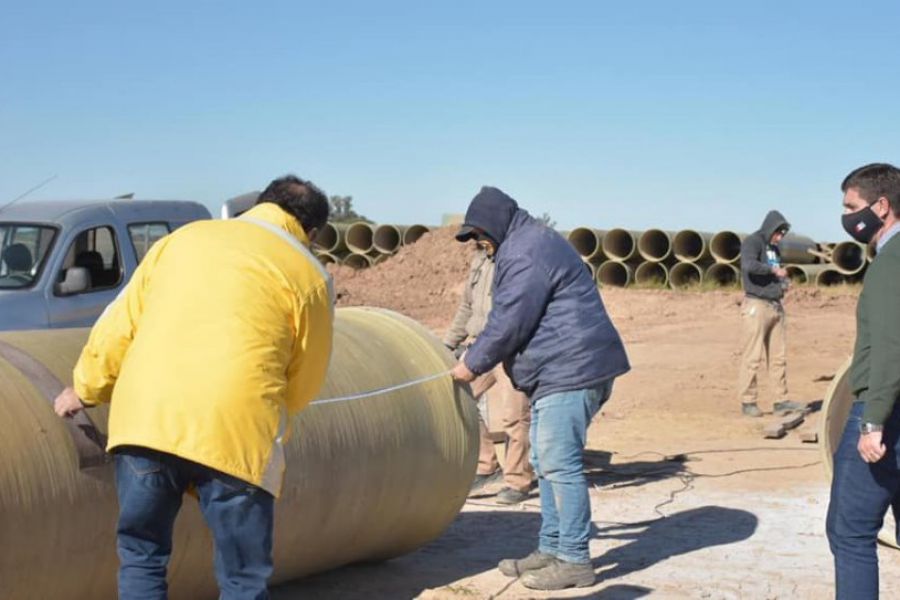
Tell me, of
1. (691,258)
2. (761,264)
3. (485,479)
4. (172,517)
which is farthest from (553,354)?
(691,258)

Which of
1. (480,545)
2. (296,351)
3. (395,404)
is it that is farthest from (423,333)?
(296,351)

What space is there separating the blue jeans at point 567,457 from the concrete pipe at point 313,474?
0.49 metres

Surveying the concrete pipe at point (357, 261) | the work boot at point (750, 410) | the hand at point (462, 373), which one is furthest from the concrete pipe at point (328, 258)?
the hand at point (462, 373)

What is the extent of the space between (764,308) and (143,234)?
591 cm

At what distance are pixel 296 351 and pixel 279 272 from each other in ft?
0.87

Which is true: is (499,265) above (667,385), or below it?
above

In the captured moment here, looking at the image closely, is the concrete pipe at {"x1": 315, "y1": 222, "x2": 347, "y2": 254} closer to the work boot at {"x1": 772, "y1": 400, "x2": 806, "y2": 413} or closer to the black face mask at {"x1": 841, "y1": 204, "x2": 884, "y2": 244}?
the work boot at {"x1": 772, "y1": 400, "x2": 806, "y2": 413}

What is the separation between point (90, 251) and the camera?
10422mm

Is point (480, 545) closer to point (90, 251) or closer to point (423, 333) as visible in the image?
point (423, 333)

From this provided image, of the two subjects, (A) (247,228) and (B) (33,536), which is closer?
(A) (247,228)

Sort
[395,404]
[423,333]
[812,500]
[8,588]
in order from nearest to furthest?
1. [8,588]
2. [395,404]
3. [423,333]
4. [812,500]

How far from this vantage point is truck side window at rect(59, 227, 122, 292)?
408 inches

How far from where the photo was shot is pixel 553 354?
6172mm

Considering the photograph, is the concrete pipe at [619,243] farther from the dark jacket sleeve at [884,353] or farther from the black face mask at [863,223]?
the dark jacket sleeve at [884,353]
